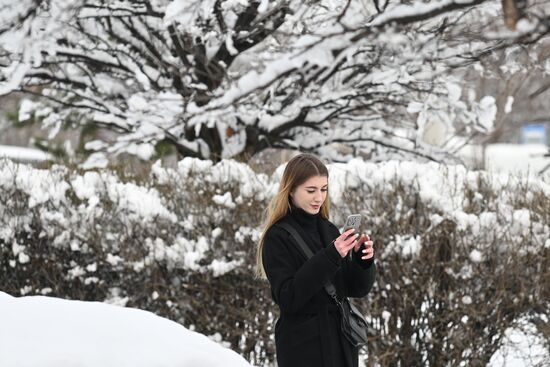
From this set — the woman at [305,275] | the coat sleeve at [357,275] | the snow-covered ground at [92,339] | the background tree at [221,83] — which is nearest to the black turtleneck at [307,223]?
the woman at [305,275]

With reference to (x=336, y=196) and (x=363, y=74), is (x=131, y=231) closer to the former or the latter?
(x=336, y=196)

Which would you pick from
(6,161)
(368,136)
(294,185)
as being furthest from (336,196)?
(368,136)

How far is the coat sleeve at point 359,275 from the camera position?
3246 millimetres

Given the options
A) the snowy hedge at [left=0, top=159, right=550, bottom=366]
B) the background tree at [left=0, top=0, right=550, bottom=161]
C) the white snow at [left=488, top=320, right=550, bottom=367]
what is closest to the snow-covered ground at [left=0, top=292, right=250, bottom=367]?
the snowy hedge at [left=0, top=159, right=550, bottom=366]

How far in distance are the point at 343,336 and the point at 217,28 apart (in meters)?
4.24

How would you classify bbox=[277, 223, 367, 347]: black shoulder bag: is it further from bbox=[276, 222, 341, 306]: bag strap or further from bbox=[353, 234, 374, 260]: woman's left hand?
bbox=[353, 234, 374, 260]: woman's left hand

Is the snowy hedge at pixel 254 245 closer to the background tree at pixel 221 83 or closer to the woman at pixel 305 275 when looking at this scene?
the background tree at pixel 221 83

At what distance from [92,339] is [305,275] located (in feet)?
3.05

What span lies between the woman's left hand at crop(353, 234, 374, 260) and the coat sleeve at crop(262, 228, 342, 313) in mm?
221

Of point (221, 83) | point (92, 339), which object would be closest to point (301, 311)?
point (92, 339)

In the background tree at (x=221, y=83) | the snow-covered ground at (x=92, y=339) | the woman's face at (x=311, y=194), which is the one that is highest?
the background tree at (x=221, y=83)

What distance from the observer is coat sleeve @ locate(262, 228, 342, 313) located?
2980 millimetres

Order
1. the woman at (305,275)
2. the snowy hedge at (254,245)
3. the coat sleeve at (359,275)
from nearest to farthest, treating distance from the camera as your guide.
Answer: the woman at (305,275)
the coat sleeve at (359,275)
the snowy hedge at (254,245)

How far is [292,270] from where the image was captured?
3145 mm
